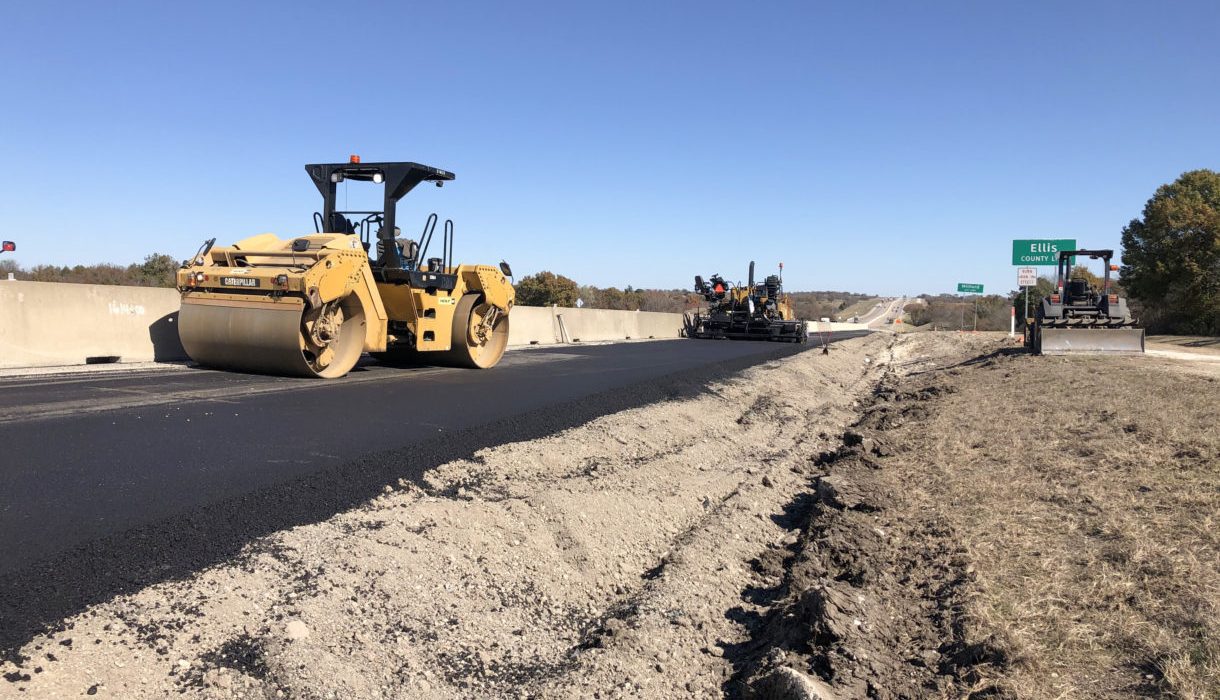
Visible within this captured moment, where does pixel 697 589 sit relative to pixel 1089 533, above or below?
below

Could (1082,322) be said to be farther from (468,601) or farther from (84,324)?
(84,324)

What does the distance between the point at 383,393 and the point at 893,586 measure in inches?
237

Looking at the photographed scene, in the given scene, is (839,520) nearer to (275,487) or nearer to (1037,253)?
(275,487)

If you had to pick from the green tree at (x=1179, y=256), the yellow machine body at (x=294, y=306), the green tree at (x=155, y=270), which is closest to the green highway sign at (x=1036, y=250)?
the green tree at (x=1179, y=256)

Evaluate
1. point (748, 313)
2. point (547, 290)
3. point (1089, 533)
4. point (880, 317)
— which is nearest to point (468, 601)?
point (1089, 533)

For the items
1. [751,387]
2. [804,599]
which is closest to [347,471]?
[804,599]

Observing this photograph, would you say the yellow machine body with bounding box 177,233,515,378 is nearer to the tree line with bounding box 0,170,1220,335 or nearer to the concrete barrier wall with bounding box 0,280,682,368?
the concrete barrier wall with bounding box 0,280,682,368

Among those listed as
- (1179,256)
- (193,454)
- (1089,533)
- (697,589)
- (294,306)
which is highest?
(1179,256)

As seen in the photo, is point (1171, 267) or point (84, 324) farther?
point (1171, 267)

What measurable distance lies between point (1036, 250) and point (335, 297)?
26.5m

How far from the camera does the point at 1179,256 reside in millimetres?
30578

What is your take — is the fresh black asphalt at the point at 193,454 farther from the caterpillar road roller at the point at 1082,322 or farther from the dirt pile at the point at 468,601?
the caterpillar road roller at the point at 1082,322

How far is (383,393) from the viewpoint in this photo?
8.32 metres

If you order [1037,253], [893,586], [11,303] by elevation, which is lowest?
[893,586]
